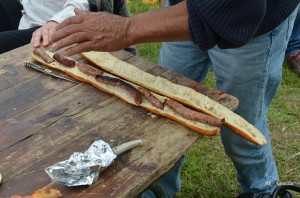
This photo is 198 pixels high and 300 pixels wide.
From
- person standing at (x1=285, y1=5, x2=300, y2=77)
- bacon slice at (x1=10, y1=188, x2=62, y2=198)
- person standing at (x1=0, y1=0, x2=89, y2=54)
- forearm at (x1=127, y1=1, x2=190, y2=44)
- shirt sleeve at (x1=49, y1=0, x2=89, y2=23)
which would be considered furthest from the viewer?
person standing at (x1=285, y1=5, x2=300, y2=77)

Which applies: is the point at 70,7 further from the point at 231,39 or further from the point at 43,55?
the point at 231,39

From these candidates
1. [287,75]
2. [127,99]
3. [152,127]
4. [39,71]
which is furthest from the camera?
[287,75]

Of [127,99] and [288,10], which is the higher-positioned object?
[288,10]

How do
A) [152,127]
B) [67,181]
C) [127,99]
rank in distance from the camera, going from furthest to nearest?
[127,99] < [152,127] < [67,181]

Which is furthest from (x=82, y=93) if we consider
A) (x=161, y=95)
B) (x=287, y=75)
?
(x=287, y=75)

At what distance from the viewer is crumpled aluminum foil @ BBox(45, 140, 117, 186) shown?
1.28 meters

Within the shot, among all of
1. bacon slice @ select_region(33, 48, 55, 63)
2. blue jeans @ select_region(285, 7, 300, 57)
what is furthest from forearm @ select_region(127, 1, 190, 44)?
blue jeans @ select_region(285, 7, 300, 57)

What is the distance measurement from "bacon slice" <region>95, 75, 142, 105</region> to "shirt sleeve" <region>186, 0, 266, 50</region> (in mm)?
329

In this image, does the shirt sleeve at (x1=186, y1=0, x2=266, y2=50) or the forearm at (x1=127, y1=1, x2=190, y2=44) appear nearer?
the shirt sleeve at (x1=186, y1=0, x2=266, y2=50)

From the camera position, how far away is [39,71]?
189cm

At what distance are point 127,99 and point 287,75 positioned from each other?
95.7 inches

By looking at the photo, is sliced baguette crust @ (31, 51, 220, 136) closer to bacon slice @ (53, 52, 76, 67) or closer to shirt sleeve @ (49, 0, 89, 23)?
bacon slice @ (53, 52, 76, 67)

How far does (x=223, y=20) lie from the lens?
1394 mm

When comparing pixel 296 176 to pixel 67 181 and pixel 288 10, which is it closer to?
pixel 288 10
